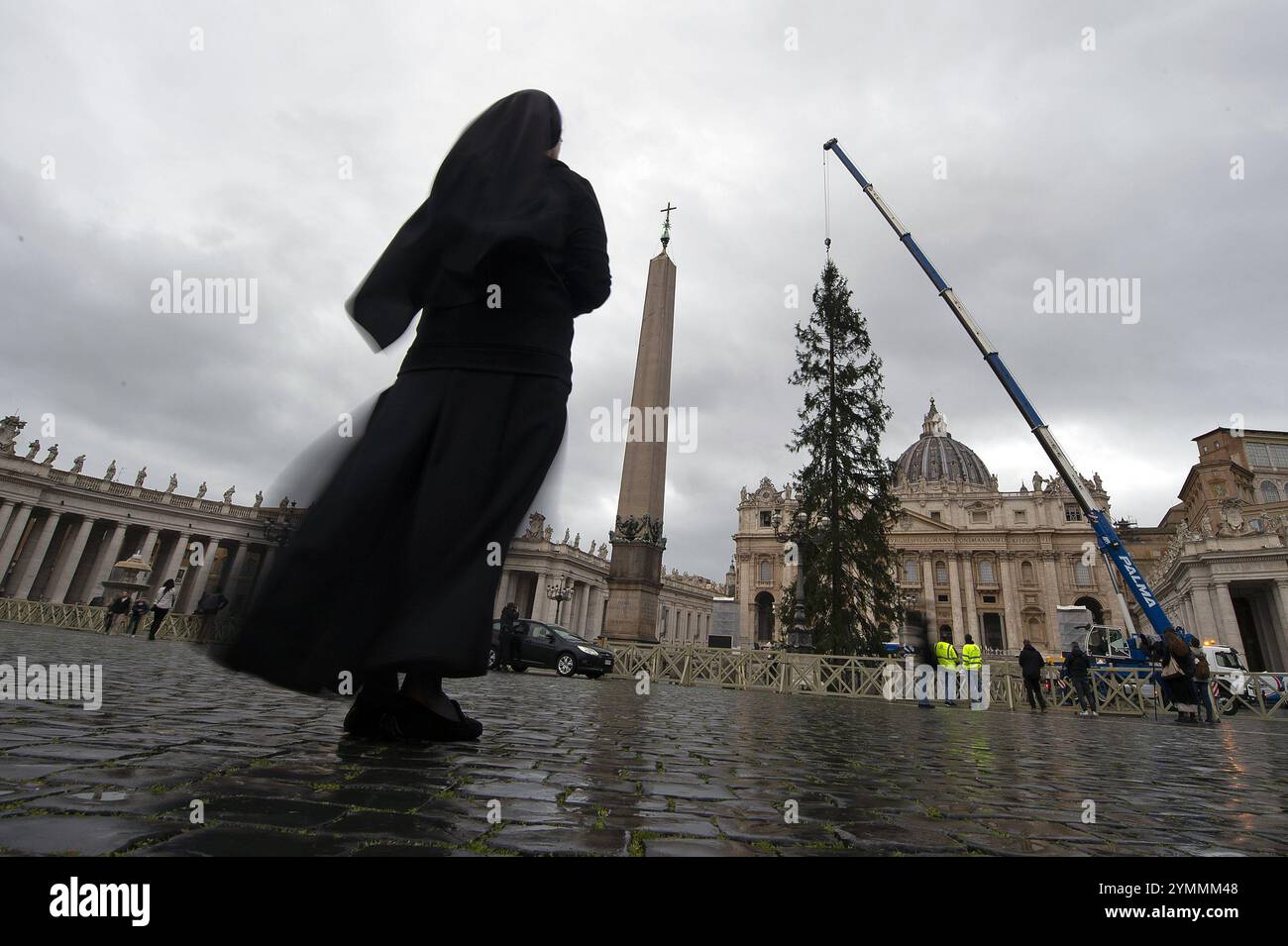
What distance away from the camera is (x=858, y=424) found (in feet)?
103

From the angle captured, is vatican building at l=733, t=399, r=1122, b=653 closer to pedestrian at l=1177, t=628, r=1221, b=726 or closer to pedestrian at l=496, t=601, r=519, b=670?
pedestrian at l=496, t=601, r=519, b=670

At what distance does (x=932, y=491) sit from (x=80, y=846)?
293ft

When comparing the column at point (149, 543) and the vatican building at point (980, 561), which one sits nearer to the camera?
the column at point (149, 543)

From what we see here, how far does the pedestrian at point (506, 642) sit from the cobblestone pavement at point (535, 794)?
1539cm

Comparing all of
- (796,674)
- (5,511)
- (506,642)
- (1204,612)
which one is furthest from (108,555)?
(1204,612)

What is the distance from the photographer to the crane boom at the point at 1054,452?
61.0ft

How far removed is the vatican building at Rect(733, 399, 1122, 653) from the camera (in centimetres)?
7256

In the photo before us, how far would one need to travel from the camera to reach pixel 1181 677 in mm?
14570

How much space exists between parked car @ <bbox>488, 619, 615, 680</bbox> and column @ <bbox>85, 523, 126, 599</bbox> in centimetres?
4783

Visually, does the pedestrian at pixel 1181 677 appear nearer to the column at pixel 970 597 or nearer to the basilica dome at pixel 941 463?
the column at pixel 970 597

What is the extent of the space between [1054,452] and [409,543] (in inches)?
908

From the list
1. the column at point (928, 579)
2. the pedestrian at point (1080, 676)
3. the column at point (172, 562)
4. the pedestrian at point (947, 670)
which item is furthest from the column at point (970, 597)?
the column at point (172, 562)
